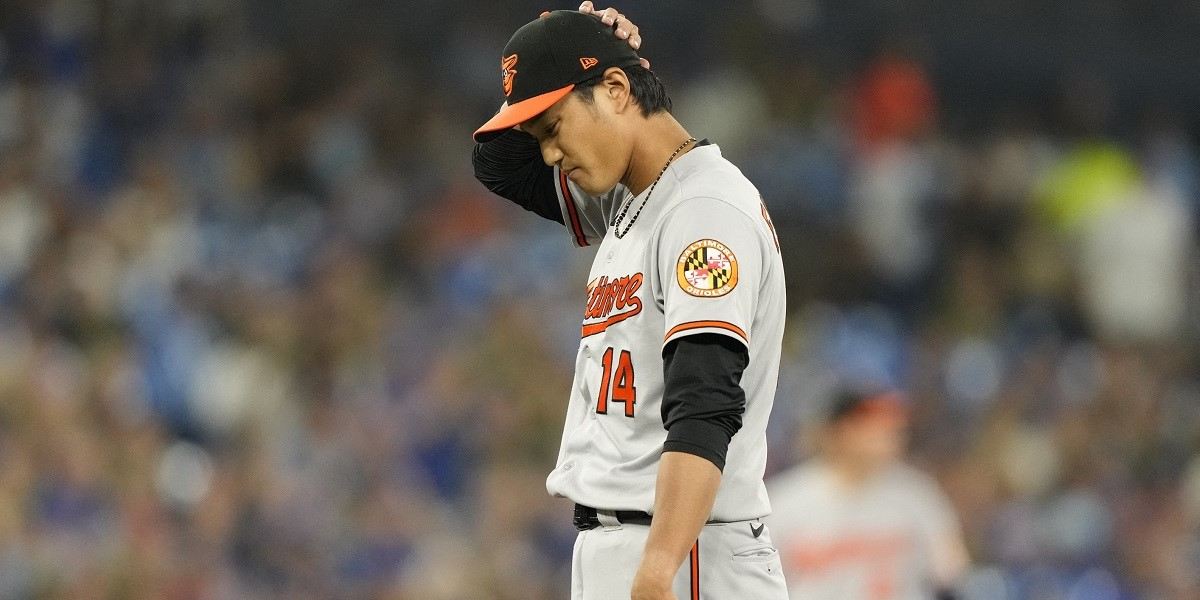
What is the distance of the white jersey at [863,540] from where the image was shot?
5.42 m

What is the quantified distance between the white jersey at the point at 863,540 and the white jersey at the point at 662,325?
2.57 metres

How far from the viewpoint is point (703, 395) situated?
2613 mm

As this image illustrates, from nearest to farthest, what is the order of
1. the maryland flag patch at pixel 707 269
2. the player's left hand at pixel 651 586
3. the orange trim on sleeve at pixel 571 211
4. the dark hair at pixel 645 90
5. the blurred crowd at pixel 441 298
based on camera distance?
the player's left hand at pixel 651 586
the maryland flag patch at pixel 707 269
the dark hair at pixel 645 90
the orange trim on sleeve at pixel 571 211
the blurred crowd at pixel 441 298

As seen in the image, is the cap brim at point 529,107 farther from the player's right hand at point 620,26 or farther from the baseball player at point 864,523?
the baseball player at point 864,523

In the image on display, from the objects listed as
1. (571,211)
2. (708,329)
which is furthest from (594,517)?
(571,211)

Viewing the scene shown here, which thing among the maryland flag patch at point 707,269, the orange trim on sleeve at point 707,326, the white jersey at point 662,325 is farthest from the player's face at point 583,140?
the orange trim on sleeve at point 707,326

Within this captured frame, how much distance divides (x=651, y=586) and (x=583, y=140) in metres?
0.80

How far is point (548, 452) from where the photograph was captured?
7.51 m

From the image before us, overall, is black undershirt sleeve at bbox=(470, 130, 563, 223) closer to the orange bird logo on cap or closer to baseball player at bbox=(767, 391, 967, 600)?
the orange bird logo on cap

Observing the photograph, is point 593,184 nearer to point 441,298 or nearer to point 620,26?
point 620,26

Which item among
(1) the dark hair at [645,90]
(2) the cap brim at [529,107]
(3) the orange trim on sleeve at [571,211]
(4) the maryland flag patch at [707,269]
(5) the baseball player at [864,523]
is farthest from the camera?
(5) the baseball player at [864,523]

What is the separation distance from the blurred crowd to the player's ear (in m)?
3.09

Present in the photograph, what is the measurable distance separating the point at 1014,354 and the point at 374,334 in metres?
3.86

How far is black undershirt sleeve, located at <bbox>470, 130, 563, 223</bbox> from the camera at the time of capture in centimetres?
336
